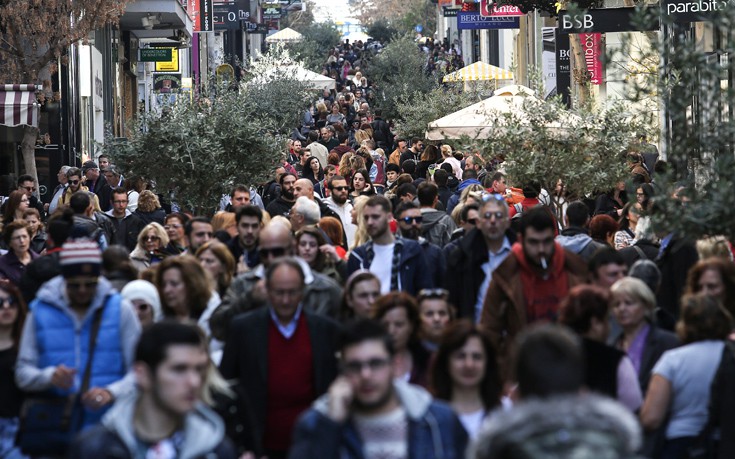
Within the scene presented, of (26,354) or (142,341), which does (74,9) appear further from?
(142,341)

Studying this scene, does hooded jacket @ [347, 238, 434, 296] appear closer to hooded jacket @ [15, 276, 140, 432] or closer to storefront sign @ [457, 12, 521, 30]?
hooded jacket @ [15, 276, 140, 432]

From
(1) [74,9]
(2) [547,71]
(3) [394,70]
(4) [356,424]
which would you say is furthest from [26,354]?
(3) [394,70]

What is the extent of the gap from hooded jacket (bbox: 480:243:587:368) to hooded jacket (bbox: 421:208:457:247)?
444cm

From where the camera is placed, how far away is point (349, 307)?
8.45m

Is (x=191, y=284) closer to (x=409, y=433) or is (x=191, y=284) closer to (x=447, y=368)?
(x=447, y=368)

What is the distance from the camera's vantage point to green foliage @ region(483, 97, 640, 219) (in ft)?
50.3

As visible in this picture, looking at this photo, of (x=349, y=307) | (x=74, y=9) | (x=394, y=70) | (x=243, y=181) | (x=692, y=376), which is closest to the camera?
(x=692, y=376)

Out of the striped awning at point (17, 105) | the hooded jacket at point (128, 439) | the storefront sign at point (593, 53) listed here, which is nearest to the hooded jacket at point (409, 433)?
the hooded jacket at point (128, 439)

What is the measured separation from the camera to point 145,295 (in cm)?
802

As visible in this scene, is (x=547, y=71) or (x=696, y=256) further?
(x=547, y=71)

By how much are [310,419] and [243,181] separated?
12360mm

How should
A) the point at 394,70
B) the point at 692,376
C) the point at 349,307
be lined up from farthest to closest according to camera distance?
the point at 394,70, the point at 349,307, the point at 692,376

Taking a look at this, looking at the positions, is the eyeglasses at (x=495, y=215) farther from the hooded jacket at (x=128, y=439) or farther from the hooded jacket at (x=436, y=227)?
the hooded jacket at (x=128, y=439)

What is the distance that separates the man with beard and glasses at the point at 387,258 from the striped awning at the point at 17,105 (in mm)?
9811
